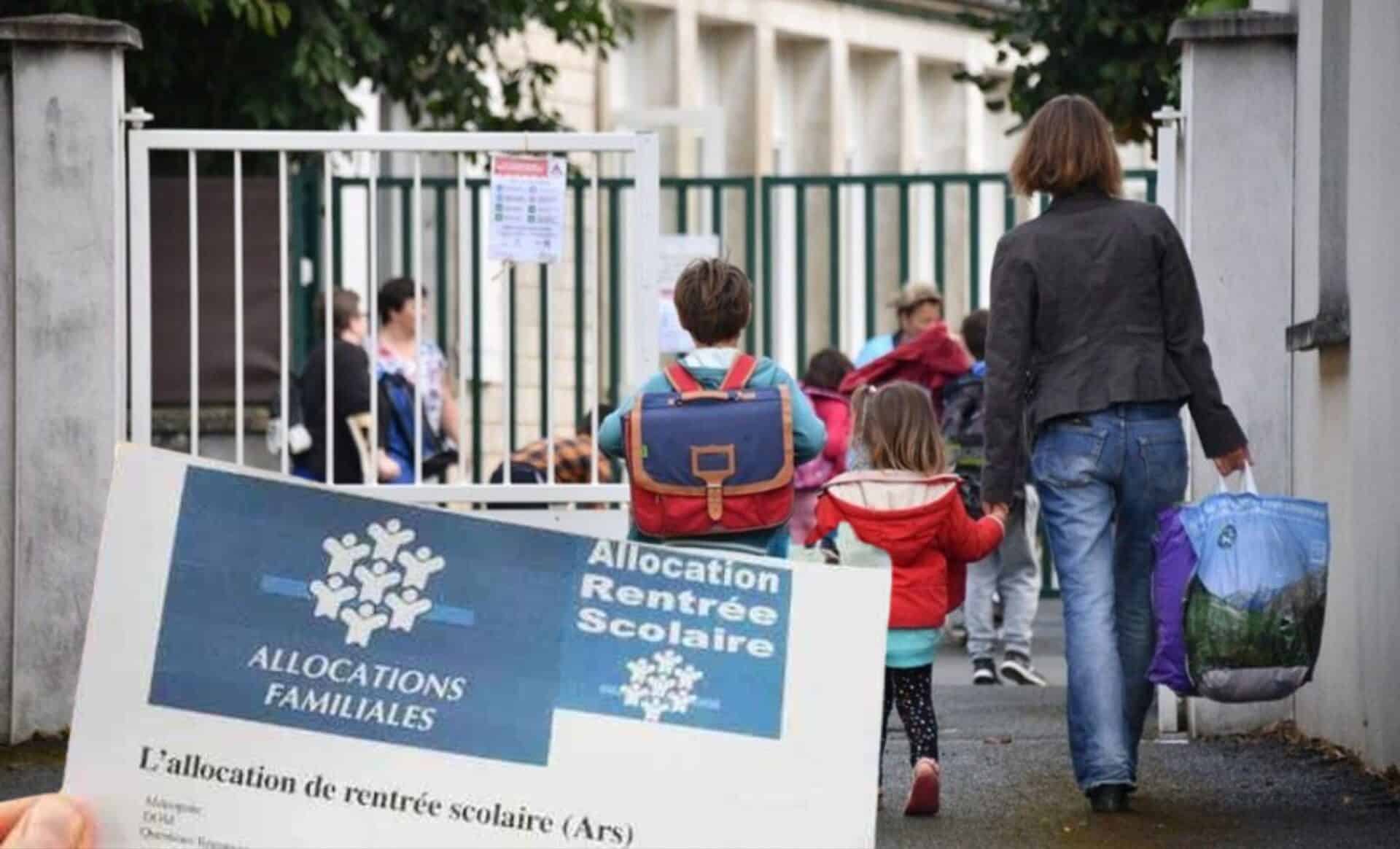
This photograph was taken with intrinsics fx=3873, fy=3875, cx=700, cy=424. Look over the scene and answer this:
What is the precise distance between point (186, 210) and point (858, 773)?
27.5ft

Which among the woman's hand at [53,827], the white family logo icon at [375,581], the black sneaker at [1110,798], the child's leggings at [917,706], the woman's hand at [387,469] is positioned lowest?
the black sneaker at [1110,798]

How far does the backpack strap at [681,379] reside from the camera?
29.7 ft

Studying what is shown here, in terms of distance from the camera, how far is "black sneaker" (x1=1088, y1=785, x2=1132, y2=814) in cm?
946

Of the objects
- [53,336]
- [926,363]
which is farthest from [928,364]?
[53,336]

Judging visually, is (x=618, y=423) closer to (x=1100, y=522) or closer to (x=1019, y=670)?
(x=1100, y=522)

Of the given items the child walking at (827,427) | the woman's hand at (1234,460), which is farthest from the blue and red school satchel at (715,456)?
the child walking at (827,427)

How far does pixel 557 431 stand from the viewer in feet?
77.6

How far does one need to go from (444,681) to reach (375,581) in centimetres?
20

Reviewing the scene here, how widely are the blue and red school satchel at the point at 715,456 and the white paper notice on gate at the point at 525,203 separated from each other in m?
2.61

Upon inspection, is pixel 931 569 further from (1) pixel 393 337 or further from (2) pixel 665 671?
(1) pixel 393 337

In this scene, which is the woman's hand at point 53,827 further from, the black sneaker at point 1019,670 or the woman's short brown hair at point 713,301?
the black sneaker at point 1019,670

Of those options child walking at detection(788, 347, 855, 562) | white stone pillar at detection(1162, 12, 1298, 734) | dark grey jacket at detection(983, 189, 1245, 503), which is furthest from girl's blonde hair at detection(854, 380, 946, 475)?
child walking at detection(788, 347, 855, 562)

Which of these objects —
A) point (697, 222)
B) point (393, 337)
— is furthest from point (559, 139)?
point (697, 222)

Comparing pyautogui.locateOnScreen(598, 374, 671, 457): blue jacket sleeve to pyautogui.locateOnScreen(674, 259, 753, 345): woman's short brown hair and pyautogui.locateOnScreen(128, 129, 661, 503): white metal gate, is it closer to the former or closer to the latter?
pyautogui.locateOnScreen(674, 259, 753, 345): woman's short brown hair
